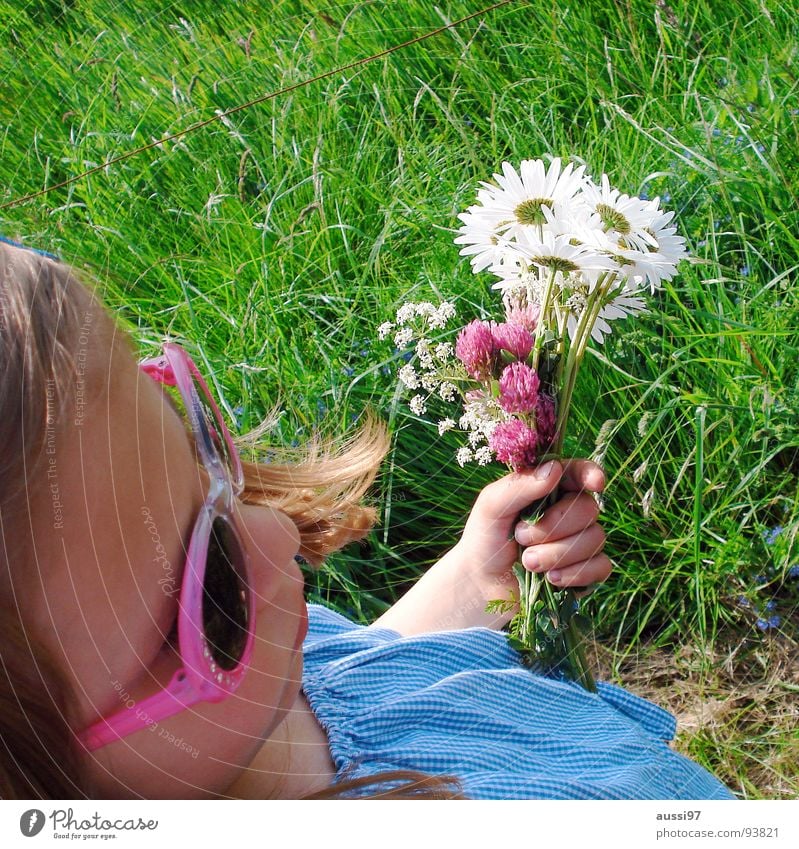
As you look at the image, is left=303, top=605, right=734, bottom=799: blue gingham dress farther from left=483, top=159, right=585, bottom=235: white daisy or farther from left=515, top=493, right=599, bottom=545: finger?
left=483, top=159, right=585, bottom=235: white daisy

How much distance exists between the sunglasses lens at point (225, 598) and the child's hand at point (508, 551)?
0.53 ft

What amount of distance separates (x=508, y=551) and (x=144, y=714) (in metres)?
0.24

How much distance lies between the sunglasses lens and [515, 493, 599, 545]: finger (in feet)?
0.57

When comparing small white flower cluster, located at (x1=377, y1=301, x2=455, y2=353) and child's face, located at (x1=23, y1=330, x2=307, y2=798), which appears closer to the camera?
child's face, located at (x1=23, y1=330, x2=307, y2=798)

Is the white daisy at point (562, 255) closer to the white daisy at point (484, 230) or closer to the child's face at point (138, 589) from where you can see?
the white daisy at point (484, 230)

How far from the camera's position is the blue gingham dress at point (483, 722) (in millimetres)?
472

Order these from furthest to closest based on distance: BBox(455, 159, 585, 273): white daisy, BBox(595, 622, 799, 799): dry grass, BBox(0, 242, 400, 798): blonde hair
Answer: BBox(595, 622, 799, 799): dry grass < BBox(455, 159, 585, 273): white daisy < BBox(0, 242, 400, 798): blonde hair

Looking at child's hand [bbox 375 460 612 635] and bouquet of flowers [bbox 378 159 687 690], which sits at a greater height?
bouquet of flowers [bbox 378 159 687 690]

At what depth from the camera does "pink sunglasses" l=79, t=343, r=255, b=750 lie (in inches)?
15.0

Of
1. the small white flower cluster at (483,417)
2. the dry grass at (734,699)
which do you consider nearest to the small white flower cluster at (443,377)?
the small white flower cluster at (483,417)

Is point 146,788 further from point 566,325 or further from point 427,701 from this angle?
point 566,325

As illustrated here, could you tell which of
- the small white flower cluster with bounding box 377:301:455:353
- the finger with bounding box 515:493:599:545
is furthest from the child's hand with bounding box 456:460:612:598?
the small white flower cluster with bounding box 377:301:455:353

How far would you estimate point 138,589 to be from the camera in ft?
1.17
